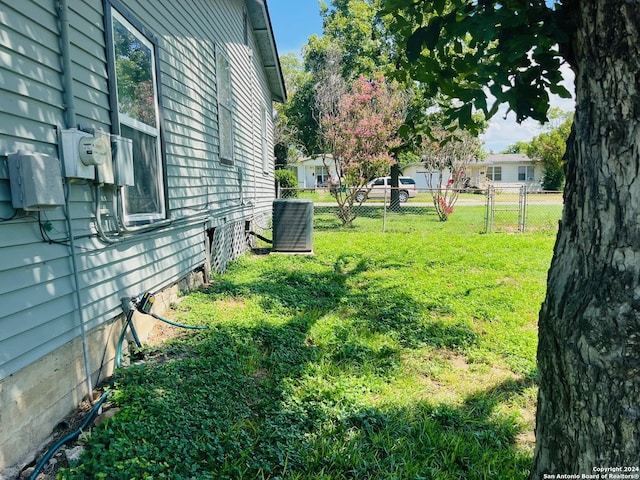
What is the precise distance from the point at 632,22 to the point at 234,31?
7.54 meters

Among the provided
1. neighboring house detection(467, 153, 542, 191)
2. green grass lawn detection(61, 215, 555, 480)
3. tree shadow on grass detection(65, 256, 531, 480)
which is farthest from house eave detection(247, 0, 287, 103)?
neighboring house detection(467, 153, 542, 191)

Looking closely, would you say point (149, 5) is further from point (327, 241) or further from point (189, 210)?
point (327, 241)

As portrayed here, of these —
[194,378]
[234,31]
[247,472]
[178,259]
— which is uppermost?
[234,31]

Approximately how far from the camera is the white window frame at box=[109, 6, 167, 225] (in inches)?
128

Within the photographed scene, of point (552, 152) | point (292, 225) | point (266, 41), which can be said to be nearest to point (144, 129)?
point (292, 225)

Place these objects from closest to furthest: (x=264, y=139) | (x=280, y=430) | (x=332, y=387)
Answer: (x=280, y=430) → (x=332, y=387) → (x=264, y=139)

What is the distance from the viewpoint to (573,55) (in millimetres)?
1561

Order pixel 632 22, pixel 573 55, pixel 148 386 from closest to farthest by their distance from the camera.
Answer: pixel 632 22 → pixel 573 55 → pixel 148 386

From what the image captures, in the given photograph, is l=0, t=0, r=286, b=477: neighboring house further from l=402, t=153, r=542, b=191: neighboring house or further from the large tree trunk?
l=402, t=153, r=542, b=191: neighboring house

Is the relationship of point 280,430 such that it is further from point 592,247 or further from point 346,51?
point 346,51

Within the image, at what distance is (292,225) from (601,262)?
6537 millimetres

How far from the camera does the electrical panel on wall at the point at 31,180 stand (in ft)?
6.88

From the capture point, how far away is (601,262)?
4.38ft

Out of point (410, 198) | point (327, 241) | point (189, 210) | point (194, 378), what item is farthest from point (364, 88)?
point (410, 198)
